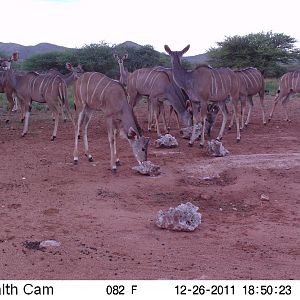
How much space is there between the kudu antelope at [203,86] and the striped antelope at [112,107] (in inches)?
106

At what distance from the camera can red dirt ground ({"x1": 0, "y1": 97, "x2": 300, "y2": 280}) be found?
5324mm

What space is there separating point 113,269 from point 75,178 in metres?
3.67

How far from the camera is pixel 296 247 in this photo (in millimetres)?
6047

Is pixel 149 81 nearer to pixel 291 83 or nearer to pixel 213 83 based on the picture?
pixel 213 83

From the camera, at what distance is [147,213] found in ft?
23.5

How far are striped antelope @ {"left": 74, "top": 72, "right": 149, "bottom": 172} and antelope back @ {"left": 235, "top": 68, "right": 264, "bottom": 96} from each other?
542 cm

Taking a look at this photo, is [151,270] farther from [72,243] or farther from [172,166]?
[172,166]

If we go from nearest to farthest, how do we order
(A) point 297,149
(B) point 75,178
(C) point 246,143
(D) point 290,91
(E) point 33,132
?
(B) point 75,178 < (A) point 297,149 < (C) point 246,143 < (E) point 33,132 < (D) point 290,91

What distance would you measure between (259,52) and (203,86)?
21.1 m

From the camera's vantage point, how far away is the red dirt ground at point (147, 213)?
5.32 m

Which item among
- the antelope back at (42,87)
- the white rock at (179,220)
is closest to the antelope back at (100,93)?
the antelope back at (42,87)

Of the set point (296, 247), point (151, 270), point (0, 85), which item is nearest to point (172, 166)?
point (296, 247)

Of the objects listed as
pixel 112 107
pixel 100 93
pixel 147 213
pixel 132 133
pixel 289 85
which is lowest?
pixel 147 213

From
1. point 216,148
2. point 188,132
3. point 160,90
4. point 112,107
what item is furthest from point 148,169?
point 160,90
